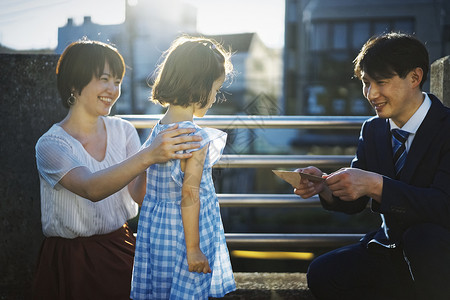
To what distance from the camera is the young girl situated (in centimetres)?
180

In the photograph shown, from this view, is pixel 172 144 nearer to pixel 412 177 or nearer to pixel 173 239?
pixel 173 239

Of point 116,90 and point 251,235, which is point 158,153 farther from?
point 251,235

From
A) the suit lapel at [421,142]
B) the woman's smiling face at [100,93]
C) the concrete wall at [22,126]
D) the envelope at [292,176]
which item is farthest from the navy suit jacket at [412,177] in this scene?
the concrete wall at [22,126]

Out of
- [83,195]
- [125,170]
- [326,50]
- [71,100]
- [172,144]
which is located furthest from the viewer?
[326,50]

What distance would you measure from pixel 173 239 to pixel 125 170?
32 cm

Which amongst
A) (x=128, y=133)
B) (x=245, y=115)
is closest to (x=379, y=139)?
(x=245, y=115)

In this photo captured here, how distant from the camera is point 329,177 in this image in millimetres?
1991

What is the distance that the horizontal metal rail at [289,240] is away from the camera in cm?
268

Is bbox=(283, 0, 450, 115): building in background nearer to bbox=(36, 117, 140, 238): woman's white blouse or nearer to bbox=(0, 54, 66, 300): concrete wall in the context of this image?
bbox=(0, 54, 66, 300): concrete wall

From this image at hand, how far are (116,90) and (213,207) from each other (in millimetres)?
699

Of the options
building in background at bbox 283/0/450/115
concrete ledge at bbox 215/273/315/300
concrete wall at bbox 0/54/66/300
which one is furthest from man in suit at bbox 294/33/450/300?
building in background at bbox 283/0/450/115

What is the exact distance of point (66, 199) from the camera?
208 cm

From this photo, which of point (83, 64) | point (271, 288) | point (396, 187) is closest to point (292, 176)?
point (396, 187)

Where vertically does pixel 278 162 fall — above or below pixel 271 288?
above
